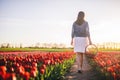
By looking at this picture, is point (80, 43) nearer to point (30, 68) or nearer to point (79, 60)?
point (79, 60)

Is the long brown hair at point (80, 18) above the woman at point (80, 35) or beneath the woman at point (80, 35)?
above

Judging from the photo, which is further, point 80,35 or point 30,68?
point 80,35

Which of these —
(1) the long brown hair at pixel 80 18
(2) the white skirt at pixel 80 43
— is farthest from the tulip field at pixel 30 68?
(1) the long brown hair at pixel 80 18

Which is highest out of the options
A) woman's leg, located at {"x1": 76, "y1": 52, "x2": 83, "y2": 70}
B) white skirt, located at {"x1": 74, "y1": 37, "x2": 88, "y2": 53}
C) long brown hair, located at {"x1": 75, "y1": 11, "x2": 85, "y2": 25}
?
long brown hair, located at {"x1": 75, "y1": 11, "x2": 85, "y2": 25}

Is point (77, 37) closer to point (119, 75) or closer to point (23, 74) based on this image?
point (119, 75)

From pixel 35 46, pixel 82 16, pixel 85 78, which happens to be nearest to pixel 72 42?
pixel 82 16

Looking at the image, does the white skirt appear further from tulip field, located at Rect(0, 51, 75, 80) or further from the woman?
tulip field, located at Rect(0, 51, 75, 80)

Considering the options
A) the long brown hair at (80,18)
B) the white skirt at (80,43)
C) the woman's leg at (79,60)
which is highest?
the long brown hair at (80,18)

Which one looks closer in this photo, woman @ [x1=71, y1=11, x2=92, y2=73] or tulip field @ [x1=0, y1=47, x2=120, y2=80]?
tulip field @ [x1=0, y1=47, x2=120, y2=80]

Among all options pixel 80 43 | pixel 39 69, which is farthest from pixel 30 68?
pixel 80 43

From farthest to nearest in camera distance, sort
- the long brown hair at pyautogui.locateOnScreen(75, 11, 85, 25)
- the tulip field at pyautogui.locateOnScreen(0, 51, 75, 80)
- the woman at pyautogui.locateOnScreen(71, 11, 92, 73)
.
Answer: the woman at pyautogui.locateOnScreen(71, 11, 92, 73)
the long brown hair at pyautogui.locateOnScreen(75, 11, 85, 25)
the tulip field at pyautogui.locateOnScreen(0, 51, 75, 80)

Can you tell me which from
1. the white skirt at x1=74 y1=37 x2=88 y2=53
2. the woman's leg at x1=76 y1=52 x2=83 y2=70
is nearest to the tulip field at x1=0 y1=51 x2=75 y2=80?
the woman's leg at x1=76 y1=52 x2=83 y2=70

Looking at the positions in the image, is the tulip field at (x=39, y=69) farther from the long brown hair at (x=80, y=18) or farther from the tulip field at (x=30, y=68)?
the long brown hair at (x=80, y=18)

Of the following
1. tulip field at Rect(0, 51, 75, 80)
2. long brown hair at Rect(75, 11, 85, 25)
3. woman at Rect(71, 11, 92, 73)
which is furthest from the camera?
woman at Rect(71, 11, 92, 73)
